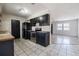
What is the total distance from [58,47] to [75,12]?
793 mm

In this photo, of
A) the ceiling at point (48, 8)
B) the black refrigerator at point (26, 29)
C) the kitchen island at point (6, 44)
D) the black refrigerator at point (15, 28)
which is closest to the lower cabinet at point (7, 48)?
the kitchen island at point (6, 44)

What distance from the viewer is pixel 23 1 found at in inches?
60.0

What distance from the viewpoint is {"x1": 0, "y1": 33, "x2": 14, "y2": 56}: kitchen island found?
1.37 metres

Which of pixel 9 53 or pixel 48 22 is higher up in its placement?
pixel 48 22

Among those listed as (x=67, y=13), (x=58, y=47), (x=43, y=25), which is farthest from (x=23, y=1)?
(x=58, y=47)

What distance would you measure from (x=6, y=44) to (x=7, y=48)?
3.1 inches

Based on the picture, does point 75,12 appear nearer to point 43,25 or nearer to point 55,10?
point 55,10

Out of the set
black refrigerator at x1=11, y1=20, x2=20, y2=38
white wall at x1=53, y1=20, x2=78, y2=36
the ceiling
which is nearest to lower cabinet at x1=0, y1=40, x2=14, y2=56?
black refrigerator at x1=11, y1=20, x2=20, y2=38

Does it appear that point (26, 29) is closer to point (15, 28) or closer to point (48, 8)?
point (15, 28)

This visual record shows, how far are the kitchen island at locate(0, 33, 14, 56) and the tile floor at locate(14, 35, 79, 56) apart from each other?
0.10 metres

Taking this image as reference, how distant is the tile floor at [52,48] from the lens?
61.1 inches

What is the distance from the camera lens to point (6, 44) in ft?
4.57

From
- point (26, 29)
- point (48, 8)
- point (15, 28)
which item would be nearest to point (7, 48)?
point (15, 28)

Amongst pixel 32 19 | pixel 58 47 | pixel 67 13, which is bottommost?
pixel 58 47
